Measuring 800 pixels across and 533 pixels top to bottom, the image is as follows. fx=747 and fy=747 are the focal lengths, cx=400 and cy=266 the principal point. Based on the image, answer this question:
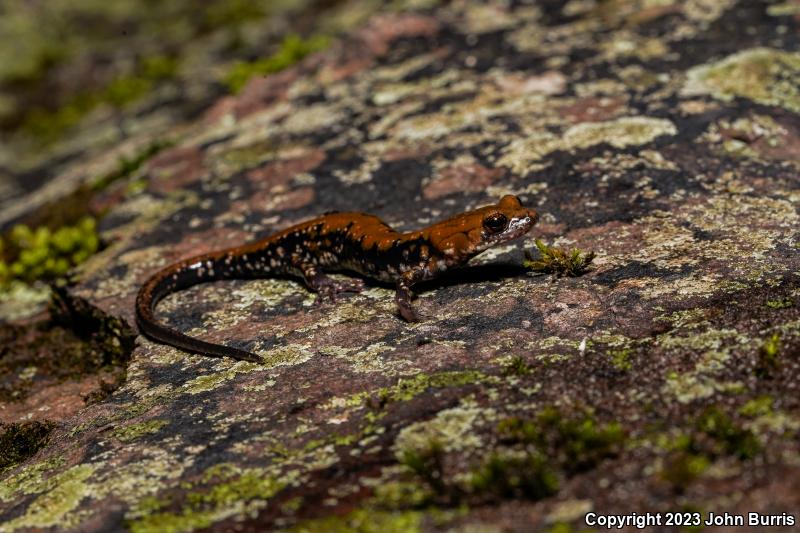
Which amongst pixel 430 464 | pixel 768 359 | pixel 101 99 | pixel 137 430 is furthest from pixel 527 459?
pixel 101 99

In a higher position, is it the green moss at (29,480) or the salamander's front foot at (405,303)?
the green moss at (29,480)

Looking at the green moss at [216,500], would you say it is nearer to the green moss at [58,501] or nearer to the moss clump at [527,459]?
the green moss at [58,501]

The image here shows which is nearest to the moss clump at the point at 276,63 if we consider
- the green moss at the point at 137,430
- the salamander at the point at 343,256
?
the salamander at the point at 343,256

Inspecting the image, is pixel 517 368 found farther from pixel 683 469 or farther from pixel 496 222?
pixel 496 222

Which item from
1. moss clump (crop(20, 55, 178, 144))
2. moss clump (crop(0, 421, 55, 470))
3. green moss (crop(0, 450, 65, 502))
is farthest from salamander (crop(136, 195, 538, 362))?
moss clump (crop(20, 55, 178, 144))

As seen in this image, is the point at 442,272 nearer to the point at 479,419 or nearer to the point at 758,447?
the point at 479,419

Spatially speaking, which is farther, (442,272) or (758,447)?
(442,272)

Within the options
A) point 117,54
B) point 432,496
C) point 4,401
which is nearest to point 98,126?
point 117,54
